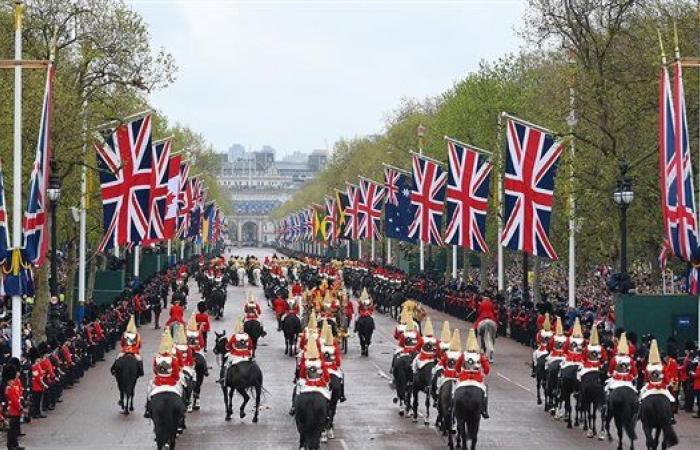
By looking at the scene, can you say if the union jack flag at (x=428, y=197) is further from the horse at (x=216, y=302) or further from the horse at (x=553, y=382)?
the horse at (x=553, y=382)

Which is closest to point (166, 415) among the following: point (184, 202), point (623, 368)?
point (623, 368)

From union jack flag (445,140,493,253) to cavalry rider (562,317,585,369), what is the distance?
958 inches

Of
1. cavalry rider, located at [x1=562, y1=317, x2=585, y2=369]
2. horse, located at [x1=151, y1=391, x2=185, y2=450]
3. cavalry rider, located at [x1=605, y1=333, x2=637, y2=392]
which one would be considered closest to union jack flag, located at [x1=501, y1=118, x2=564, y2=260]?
cavalry rider, located at [x1=562, y1=317, x2=585, y2=369]

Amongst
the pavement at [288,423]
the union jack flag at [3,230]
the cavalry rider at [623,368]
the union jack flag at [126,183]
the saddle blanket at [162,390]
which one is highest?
the union jack flag at [126,183]

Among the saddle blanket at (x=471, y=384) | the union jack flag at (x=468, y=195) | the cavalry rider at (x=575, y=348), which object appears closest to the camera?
the saddle blanket at (x=471, y=384)

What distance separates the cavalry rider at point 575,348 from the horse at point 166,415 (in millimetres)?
8038

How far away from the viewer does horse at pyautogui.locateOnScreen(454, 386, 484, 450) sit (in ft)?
82.0

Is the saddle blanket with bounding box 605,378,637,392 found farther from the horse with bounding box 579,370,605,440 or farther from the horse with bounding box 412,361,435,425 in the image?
the horse with bounding box 412,361,435,425

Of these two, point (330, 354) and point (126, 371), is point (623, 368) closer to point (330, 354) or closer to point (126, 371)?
point (330, 354)

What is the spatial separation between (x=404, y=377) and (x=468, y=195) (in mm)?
23544

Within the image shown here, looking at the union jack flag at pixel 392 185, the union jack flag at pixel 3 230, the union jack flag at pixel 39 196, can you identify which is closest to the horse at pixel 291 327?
the union jack flag at pixel 39 196

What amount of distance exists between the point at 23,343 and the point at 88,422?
7356 mm

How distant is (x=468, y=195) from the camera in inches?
2131

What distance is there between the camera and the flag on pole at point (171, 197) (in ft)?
188
